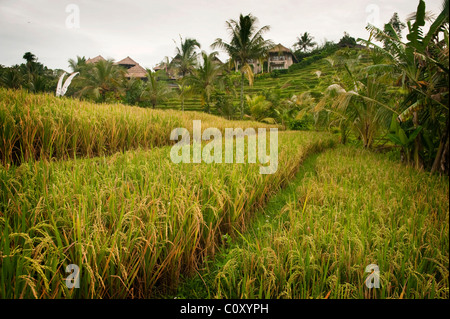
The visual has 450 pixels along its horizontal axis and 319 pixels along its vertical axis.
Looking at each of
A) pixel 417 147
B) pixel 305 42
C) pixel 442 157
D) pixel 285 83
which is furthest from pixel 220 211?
pixel 305 42

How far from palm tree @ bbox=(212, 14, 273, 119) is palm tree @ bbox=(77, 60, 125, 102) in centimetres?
769

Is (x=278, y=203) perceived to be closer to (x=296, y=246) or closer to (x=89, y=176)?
(x=296, y=246)

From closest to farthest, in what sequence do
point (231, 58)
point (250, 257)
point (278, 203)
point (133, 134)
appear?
point (250, 257)
point (278, 203)
point (133, 134)
point (231, 58)

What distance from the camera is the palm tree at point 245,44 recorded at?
1188 centimetres

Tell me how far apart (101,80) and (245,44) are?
9.99 m

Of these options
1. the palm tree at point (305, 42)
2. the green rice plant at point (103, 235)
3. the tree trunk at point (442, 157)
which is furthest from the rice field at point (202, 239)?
the palm tree at point (305, 42)

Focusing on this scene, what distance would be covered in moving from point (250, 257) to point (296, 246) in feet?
0.78

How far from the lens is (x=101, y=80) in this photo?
15.3 m

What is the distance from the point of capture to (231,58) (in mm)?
12508

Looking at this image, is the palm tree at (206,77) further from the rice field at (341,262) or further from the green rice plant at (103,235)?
the rice field at (341,262)

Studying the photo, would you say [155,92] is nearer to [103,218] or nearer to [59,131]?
[59,131]
